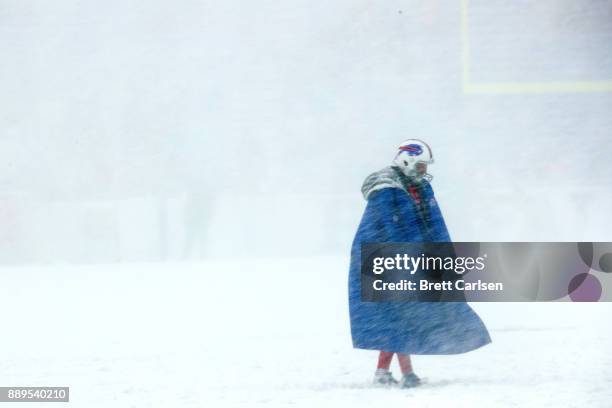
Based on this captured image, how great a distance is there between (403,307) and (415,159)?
498 mm

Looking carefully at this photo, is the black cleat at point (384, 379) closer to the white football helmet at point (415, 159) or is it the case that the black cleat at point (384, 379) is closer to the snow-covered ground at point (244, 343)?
the snow-covered ground at point (244, 343)

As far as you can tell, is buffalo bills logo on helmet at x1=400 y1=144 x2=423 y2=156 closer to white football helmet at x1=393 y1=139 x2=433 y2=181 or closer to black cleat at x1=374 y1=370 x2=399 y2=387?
white football helmet at x1=393 y1=139 x2=433 y2=181

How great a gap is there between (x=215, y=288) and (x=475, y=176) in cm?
97

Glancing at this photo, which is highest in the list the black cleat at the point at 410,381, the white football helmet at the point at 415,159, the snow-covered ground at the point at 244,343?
the white football helmet at the point at 415,159

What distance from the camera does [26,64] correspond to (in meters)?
3.14

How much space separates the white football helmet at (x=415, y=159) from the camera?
3077 millimetres

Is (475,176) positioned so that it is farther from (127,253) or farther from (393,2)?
(127,253)

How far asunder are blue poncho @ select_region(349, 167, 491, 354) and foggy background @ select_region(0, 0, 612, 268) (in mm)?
95

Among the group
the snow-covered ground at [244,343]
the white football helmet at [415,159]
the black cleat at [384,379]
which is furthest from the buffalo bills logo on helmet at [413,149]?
the black cleat at [384,379]

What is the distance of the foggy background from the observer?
124 inches

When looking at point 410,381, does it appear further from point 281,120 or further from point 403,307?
point 281,120

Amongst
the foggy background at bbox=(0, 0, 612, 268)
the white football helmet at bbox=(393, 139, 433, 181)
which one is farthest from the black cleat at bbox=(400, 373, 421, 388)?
the white football helmet at bbox=(393, 139, 433, 181)

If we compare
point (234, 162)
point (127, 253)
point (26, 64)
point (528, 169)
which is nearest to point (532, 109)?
point (528, 169)

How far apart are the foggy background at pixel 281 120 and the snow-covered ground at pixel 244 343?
3.6 inches
